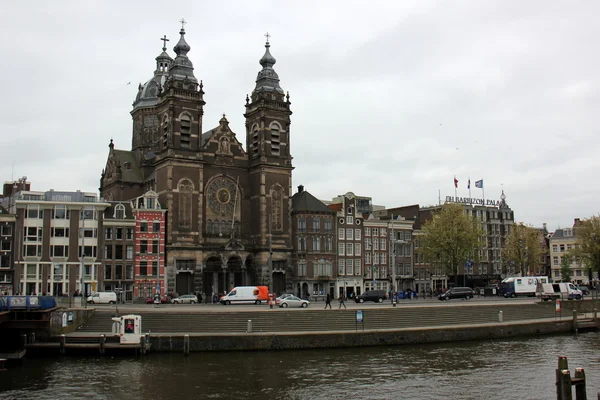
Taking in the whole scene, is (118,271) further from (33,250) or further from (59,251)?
(33,250)

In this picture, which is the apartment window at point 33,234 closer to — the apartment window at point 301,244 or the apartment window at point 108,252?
the apartment window at point 108,252

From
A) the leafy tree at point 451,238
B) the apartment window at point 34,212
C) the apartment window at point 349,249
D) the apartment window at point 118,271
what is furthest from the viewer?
the apartment window at point 349,249

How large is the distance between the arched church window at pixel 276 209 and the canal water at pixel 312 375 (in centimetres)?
5070

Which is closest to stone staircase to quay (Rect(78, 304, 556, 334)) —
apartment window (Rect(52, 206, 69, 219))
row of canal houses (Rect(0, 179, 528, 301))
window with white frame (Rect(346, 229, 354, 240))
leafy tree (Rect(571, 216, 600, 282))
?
row of canal houses (Rect(0, 179, 528, 301))

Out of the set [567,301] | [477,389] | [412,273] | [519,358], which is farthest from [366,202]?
[477,389]

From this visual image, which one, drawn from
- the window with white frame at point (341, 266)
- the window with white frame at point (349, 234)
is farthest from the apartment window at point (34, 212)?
the window with white frame at point (349, 234)

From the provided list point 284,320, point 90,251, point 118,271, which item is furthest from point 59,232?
point 284,320

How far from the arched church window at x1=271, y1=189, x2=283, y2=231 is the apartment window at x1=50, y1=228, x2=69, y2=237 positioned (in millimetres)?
29998

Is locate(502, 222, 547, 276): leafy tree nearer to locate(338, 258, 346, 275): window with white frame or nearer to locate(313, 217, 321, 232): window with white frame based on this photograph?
locate(338, 258, 346, 275): window with white frame

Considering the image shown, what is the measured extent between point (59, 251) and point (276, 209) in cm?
3241

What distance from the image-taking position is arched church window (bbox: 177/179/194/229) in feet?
311

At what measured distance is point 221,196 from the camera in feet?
330

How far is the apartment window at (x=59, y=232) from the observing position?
86.4m

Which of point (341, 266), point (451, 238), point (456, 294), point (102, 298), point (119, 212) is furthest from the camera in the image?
point (341, 266)
